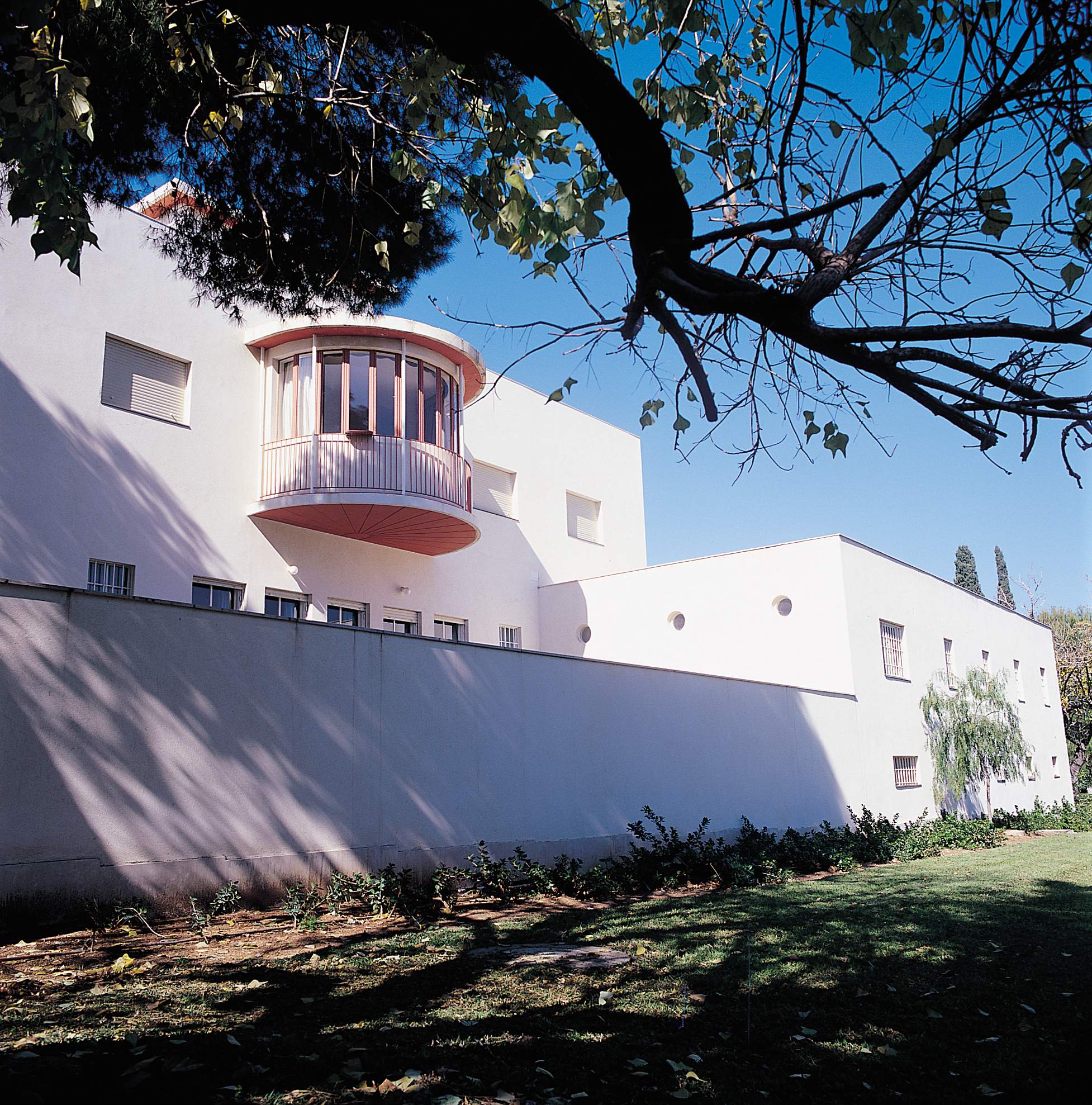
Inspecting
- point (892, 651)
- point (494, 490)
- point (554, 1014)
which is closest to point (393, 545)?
point (494, 490)

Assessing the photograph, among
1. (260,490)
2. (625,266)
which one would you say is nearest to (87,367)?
(260,490)

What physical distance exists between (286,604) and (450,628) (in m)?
4.00

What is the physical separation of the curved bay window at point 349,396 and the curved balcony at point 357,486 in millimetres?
251

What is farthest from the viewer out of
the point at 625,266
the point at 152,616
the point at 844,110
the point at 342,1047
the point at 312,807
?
the point at 312,807

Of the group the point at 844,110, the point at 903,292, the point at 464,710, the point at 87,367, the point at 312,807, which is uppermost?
the point at 87,367

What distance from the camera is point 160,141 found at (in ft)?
20.0

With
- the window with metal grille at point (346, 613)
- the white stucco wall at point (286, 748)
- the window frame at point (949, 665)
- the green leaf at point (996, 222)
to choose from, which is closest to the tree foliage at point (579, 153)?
the green leaf at point (996, 222)

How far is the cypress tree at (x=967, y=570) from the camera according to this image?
5222 cm

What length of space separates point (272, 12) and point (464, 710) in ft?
24.8

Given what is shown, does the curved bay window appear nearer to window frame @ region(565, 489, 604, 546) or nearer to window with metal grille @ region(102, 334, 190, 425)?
window with metal grille @ region(102, 334, 190, 425)

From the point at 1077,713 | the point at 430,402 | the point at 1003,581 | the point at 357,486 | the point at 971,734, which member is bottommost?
the point at 971,734

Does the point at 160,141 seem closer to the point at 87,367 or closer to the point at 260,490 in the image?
the point at 87,367

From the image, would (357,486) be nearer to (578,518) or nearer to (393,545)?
(393,545)

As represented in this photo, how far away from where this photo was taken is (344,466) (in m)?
14.5
